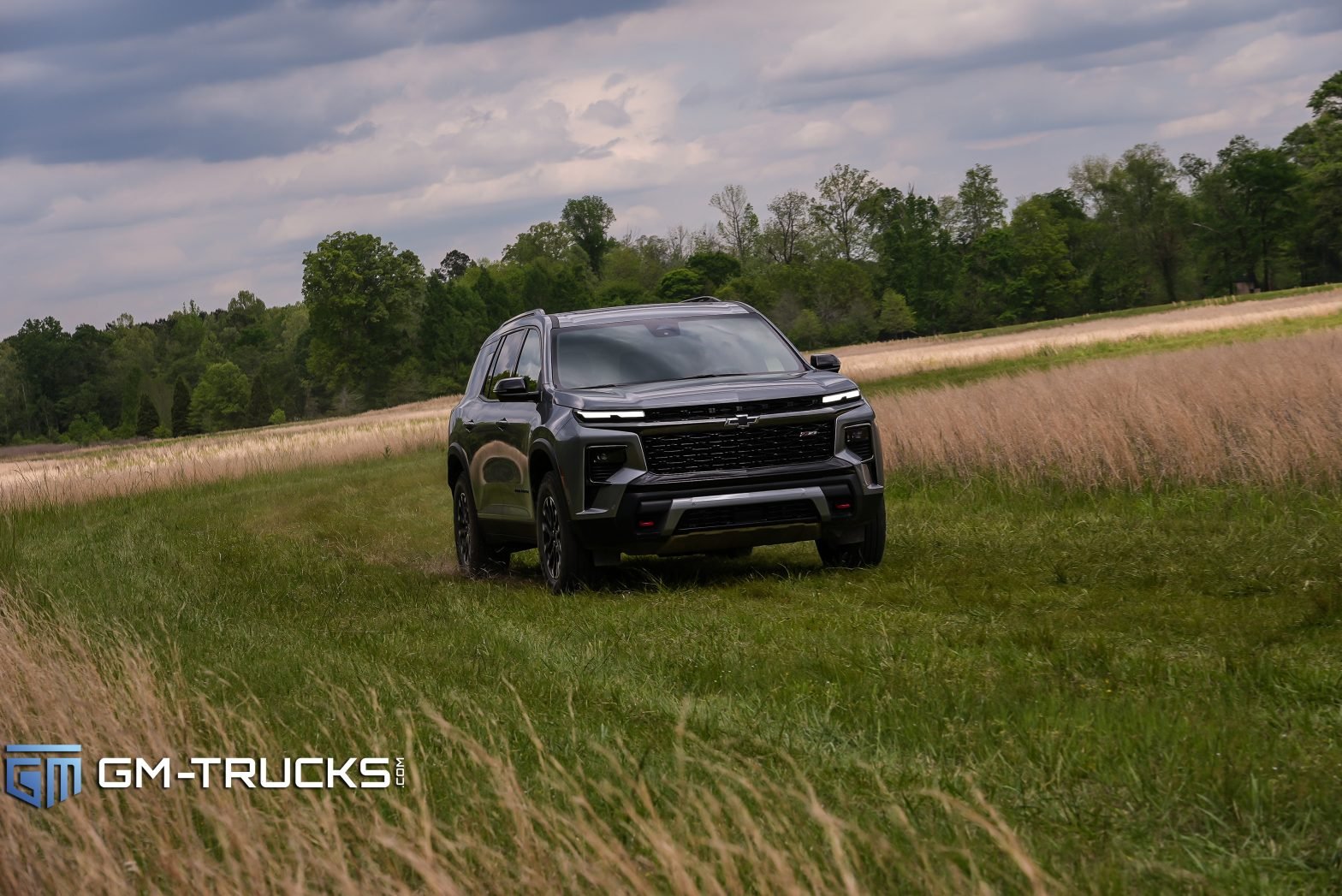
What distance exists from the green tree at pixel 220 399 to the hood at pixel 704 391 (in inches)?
5568

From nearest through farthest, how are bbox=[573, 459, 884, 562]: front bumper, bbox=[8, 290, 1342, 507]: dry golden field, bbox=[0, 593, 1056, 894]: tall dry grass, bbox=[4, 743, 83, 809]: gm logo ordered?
1. bbox=[0, 593, 1056, 894]: tall dry grass
2. bbox=[4, 743, 83, 809]: gm logo
3. bbox=[573, 459, 884, 562]: front bumper
4. bbox=[8, 290, 1342, 507]: dry golden field

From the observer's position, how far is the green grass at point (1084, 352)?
1636 inches

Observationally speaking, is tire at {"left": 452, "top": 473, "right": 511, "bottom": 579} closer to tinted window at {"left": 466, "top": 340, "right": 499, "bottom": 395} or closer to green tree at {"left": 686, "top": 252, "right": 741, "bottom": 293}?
tinted window at {"left": 466, "top": 340, "right": 499, "bottom": 395}

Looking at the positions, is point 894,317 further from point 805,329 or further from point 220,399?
point 220,399

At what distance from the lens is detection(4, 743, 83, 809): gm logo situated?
552 cm

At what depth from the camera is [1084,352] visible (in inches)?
1864

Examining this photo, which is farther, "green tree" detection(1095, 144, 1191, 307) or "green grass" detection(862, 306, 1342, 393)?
"green tree" detection(1095, 144, 1191, 307)

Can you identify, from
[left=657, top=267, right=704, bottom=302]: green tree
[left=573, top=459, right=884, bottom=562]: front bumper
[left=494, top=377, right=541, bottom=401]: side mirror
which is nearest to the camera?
[left=573, top=459, right=884, bottom=562]: front bumper

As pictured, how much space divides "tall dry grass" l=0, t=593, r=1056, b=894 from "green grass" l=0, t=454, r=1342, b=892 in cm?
23

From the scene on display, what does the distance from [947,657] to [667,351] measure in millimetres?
5141

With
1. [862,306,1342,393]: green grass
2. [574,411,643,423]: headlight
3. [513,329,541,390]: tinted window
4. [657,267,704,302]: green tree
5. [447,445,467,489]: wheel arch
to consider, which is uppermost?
[657,267,704,302]: green tree

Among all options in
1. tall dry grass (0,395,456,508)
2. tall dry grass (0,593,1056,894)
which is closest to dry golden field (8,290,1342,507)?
tall dry grass (0,593,1056,894)

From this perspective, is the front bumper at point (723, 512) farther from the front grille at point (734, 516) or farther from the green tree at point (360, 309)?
the green tree at point (360, 309)

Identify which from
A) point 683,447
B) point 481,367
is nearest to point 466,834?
point 683,447
